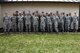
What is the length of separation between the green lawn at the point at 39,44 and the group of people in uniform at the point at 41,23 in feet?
6.09

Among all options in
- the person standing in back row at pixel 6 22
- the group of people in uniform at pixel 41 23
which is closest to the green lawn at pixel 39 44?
the group of people in uniform at pixel 41 23

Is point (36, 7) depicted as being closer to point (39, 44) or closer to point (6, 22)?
point (6, 22)

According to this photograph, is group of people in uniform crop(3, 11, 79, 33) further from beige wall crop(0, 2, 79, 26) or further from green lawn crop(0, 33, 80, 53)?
green lawn crop(0, 33, 80, 53)

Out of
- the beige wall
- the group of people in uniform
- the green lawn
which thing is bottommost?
the green lawn

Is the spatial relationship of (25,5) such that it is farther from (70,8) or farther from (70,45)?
(70,45)

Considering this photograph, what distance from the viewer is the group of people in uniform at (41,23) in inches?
730

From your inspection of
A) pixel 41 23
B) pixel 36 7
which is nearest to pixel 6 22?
pixel 41 23

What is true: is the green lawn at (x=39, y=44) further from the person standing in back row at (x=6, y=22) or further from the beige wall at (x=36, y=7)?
the beige wall at (x=36, y=7)

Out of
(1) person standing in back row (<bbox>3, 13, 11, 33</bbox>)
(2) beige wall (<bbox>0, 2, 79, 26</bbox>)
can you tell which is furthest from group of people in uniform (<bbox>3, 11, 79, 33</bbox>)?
(2) beige wall (<bbox>0, 2, 79, 26</bbox>)

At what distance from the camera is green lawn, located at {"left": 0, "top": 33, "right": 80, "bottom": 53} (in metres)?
12.6

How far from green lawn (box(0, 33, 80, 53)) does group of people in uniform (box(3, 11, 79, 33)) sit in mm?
1855

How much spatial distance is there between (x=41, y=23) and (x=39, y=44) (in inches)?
182

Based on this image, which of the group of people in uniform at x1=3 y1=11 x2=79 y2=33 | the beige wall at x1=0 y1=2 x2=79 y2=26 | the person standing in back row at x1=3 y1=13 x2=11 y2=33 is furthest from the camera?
the beige wall at x1=0 y1=2 x2=79 y2=26

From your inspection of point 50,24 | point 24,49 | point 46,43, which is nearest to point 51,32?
point 50,24
